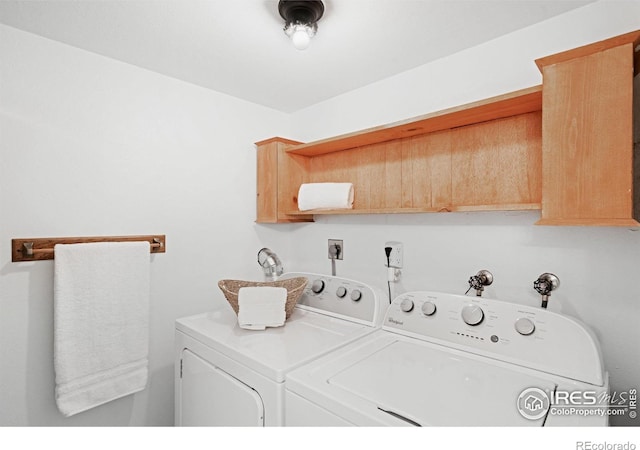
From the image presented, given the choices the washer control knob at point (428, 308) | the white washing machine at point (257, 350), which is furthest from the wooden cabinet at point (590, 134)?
the white washing machine at point (257, 350)

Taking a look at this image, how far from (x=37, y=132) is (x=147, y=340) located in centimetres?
106

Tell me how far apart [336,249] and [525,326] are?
109cm

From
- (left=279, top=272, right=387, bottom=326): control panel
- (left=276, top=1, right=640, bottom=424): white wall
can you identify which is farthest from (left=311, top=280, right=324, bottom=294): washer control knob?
(left=276, top=1, right=640, bottom=424): white wall

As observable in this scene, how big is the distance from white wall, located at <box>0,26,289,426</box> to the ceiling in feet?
0.53

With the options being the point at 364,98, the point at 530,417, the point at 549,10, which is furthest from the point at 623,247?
the point at 364,98

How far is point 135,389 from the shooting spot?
1.62 metres

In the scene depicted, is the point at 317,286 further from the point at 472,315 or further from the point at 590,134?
the point at 590,134

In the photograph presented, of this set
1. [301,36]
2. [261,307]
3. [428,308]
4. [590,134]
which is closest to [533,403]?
[428,308]

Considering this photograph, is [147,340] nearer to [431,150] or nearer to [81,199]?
[81,199]

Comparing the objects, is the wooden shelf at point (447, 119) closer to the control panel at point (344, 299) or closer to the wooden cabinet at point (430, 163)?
the wooden cabinet at point (430, 163)

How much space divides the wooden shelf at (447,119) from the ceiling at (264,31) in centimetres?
35

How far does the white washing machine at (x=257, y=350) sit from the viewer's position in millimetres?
1155

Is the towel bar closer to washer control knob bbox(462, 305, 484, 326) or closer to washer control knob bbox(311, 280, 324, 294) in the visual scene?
washer control knob bbox(311, 280, 324, 294)

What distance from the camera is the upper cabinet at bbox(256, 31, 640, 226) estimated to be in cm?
102
